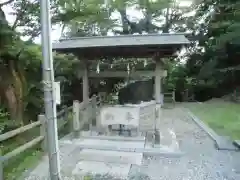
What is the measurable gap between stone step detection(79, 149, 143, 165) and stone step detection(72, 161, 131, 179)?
102mm

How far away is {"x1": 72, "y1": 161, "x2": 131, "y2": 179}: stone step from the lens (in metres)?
3.79

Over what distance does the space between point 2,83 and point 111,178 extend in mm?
3458

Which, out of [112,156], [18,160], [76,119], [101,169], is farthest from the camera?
[76,119]

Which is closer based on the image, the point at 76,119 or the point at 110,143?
the point at 110,143

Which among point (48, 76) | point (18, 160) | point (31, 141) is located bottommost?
point (18, 160)

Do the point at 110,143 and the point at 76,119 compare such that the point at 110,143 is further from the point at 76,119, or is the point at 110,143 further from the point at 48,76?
the point at 48,76

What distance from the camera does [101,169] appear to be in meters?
3.97

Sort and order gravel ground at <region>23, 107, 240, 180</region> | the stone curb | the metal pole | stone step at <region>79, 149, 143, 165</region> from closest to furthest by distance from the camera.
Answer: the metal pole
gravel ground at <region>23, 107, 240, 180</region>
stone step at <region>79, 149, 143, 165</region>
the stone curb

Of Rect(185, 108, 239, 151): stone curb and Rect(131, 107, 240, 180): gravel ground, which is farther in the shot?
Rect(185, 108, 239, 151): stone curb

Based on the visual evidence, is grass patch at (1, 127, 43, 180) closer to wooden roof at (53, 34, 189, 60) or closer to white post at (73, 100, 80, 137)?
white post at (73, 100, 80, 137)

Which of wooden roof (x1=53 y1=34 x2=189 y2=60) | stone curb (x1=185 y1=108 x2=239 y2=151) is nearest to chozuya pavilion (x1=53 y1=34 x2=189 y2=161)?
wooden roof (x1=53 y1=34 x2=189 y2=60)

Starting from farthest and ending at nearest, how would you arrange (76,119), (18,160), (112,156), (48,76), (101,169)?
(76,119) < (18,160) < (112,156) < (101,169) < (48,76)

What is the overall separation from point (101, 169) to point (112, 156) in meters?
0.43

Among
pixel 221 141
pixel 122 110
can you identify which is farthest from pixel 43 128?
pixel 221 141
